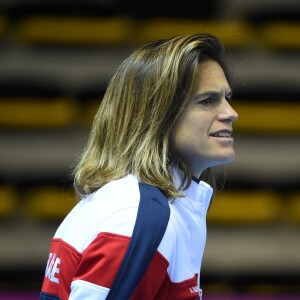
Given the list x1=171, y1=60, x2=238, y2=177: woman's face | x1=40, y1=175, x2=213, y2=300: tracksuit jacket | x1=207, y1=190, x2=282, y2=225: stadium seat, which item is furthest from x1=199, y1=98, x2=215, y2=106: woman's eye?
x1=207, y1=190, x2=282, y2=225: stadium seat

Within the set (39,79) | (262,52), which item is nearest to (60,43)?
(39,79)

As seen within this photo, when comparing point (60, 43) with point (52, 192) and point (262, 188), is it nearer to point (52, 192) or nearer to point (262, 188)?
point (52, 192)

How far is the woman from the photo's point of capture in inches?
67.4

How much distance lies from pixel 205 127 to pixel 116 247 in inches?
15.7

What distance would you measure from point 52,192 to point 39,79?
0.58m

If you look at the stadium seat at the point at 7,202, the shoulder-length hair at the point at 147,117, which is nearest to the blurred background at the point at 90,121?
the stadium seat at the point at 7,202

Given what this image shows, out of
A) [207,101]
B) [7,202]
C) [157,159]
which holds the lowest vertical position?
[7,202]

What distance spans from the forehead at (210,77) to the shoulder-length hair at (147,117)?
0.06 feet

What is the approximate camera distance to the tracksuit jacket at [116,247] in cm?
164

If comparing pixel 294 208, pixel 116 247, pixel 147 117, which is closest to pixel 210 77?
pixel 147 117

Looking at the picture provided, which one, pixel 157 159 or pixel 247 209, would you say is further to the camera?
pixel 247 209

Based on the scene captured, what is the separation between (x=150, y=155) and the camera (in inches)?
72.2

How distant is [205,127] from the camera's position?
6.26 feet

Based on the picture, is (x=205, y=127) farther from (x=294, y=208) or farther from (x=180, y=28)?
(x=294, y=208)
